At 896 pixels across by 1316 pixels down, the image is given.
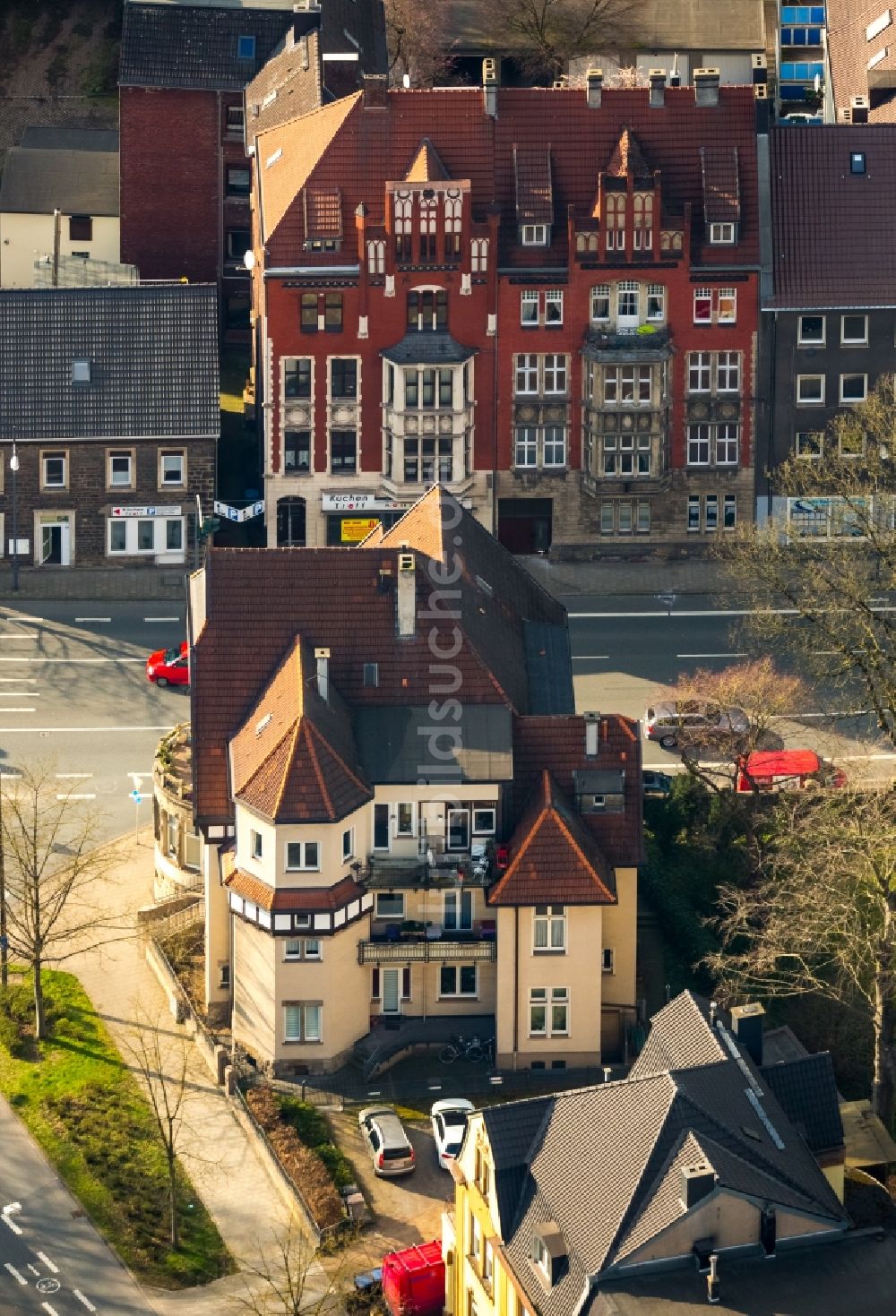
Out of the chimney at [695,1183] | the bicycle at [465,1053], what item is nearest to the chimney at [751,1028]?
the chimney at [695,1183]

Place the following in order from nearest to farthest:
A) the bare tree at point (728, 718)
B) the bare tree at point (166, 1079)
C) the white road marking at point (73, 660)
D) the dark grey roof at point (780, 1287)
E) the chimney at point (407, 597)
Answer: the dark grey roof at point (780, 1287)
the bare tree at point (166, 1079)
the chimney at point (407, 597)
the bare tree at point (728, 718)
the white road marking at point (73, 660)

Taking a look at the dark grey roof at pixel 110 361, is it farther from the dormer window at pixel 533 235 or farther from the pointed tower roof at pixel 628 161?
the pointed tower roof at pixel 628 161

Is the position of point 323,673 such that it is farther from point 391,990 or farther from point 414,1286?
point 414,1286

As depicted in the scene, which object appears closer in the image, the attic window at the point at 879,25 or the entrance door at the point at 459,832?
the entrance door at the point at 459,832

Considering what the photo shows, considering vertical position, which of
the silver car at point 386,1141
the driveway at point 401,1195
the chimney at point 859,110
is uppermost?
the chimney at point 859,110

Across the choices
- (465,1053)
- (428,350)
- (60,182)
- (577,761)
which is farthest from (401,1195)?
(60,182)

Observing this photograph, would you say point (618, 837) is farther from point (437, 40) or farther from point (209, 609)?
point (437, 40)
